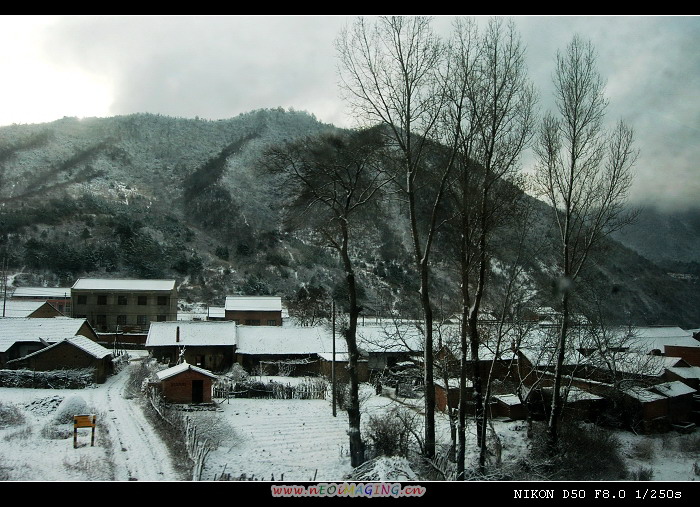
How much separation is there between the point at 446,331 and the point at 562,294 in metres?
6.33

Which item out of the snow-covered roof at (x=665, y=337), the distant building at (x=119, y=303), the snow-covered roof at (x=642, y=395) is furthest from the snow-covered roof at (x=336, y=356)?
the snow-covered roof at (x=665, y=337)

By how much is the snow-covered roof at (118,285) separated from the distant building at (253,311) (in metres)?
7.30

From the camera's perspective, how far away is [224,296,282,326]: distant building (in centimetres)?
5072

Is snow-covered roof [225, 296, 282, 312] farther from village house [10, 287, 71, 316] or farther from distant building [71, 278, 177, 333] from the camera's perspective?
village house [10, 287, 71, 316]

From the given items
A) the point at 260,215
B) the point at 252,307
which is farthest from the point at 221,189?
the point at 252,307

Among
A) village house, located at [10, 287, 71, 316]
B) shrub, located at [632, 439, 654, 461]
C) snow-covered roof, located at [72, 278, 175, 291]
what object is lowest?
shrub, located at [632, 439, 654, 461]

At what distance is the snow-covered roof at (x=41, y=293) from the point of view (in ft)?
160

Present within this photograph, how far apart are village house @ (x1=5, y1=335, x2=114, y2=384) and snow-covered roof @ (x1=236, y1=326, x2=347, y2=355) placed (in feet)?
32.2

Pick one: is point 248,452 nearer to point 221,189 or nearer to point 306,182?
point 306,182

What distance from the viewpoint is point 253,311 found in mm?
51250

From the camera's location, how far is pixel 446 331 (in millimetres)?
19578

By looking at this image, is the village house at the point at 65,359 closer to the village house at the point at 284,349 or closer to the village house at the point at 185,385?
the village house at the point at 185,385

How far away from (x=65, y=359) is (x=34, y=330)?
13.6 feet

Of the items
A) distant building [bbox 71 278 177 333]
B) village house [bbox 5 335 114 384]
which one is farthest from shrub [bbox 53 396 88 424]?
distant building [bbox 71 278 177 333]
